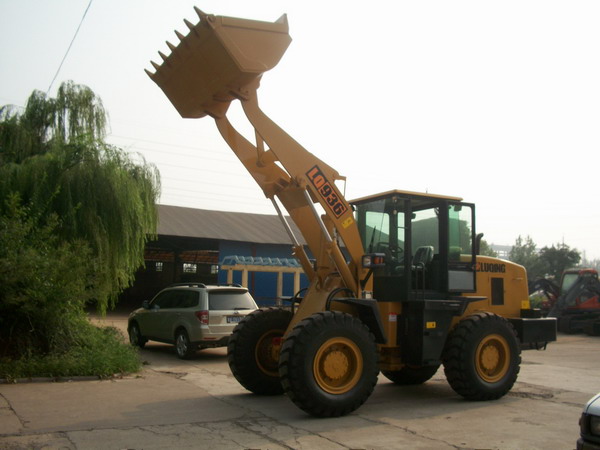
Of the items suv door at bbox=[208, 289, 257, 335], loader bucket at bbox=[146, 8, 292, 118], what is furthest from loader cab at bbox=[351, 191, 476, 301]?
suv door at bbox=[208, 289, 257, 335]

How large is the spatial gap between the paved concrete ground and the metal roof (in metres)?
21.8

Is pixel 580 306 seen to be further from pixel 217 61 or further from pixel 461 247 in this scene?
pixel 217 61

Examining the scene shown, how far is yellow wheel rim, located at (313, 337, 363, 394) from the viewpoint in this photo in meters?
7.64

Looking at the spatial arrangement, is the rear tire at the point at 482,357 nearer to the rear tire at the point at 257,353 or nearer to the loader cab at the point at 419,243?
the loader cab at the point at 419,243

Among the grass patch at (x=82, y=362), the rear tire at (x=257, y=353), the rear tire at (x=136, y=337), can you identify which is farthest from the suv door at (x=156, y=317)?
the rear tire at (x=257, y=353)

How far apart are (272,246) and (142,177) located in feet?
60.5

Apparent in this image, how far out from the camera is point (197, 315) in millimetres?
13477

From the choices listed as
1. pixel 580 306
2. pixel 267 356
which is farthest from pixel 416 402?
pixel 580 306

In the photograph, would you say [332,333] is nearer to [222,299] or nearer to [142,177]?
[222,299]

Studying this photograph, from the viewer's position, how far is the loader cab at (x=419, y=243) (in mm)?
8938

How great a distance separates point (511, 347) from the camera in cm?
916

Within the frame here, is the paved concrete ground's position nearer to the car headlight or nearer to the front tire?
the front tire

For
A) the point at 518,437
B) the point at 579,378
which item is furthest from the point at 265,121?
the point at 579,378

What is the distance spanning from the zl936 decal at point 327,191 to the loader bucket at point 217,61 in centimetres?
144
